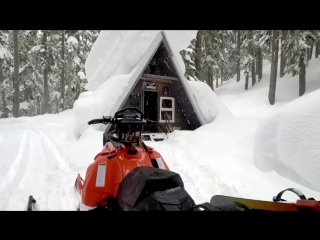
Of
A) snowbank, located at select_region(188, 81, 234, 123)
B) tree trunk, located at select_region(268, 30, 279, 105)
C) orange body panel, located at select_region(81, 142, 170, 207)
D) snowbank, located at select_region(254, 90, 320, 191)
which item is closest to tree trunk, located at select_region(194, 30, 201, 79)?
tree trunk, located at select_region(268, 30, 279, 105)

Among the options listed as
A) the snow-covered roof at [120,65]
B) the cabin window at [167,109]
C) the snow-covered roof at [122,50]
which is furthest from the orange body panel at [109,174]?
the cabin window at [167,109]

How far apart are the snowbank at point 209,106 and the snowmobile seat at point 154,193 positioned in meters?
8.13

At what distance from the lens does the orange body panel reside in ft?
7.65

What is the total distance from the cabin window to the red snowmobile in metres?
6.98

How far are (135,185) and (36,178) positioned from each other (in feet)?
11.5

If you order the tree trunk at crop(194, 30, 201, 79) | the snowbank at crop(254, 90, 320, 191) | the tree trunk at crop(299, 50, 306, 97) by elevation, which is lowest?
the snowbank at crop(254, 90, 320, 191)

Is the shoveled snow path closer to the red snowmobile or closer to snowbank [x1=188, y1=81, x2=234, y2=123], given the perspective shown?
the red snowmobile

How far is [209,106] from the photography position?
988 centimetres
